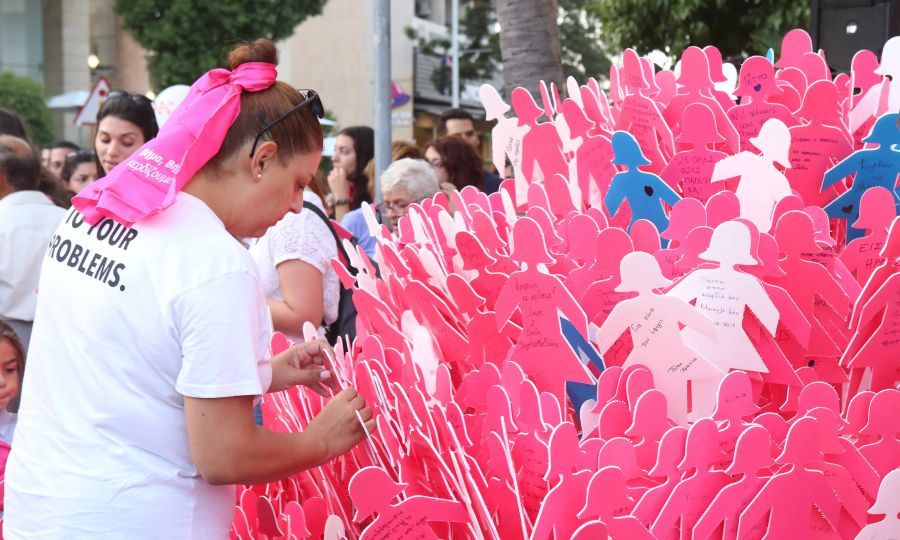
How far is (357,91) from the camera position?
81.7 ft

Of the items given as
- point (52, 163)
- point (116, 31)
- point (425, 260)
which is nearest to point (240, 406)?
point (425, 260)

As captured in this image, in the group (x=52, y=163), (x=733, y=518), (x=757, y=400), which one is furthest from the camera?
(x=52, y=163)

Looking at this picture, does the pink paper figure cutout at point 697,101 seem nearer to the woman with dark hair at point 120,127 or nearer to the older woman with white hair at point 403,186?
the older woman with white hair at point 403,186

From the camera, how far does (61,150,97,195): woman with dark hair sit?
19.6 feet

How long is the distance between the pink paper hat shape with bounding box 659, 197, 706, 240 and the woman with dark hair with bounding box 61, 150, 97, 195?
A: 504cm

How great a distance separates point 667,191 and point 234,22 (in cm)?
1804

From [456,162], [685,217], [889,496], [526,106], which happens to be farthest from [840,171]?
[456,162]

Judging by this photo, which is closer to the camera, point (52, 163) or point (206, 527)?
point (206, 527)

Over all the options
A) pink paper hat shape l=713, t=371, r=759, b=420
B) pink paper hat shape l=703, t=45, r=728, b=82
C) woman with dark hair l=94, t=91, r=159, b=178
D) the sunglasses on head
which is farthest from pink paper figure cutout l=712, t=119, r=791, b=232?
woman with dark hair l=94, t=91, r=159, b=178

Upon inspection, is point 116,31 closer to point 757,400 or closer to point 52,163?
point 52,163

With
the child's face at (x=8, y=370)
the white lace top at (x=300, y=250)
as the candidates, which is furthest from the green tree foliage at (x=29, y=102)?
the white lace top at (x=300, y=250)

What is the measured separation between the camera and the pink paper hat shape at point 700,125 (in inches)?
62.2

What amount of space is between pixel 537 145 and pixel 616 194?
338 millimetres

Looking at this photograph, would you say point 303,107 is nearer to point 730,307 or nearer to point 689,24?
point 730,307
